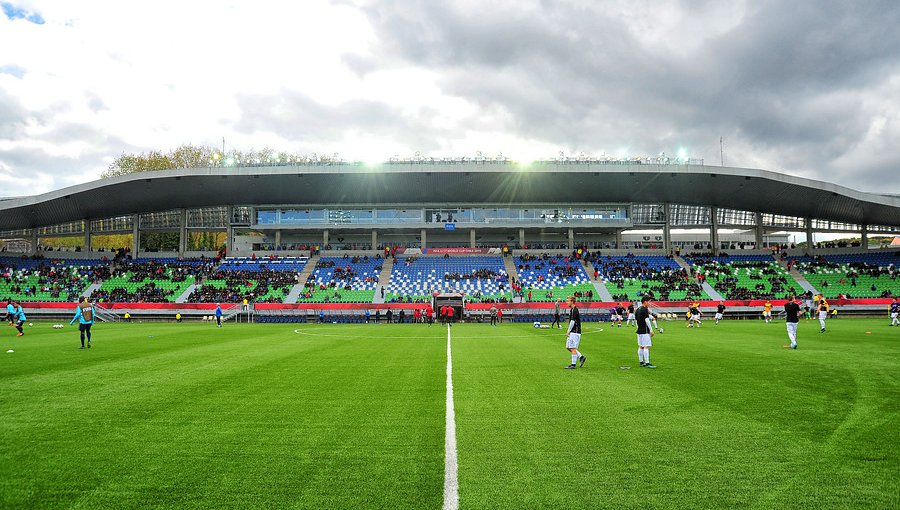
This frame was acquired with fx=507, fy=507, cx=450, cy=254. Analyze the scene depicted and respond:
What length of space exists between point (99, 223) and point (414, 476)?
72642 millimetres

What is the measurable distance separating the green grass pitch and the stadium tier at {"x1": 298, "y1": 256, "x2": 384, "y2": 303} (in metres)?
37.8

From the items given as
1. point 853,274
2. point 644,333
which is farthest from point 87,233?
point 853,274

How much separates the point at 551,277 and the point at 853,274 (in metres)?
31.7

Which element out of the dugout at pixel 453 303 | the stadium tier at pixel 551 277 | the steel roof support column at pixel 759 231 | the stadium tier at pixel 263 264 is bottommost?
the dugout at pixel 453 303

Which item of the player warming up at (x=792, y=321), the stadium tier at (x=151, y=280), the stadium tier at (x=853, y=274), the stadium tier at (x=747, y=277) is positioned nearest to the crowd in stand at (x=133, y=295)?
the stadium tier at (x=151, y=280)

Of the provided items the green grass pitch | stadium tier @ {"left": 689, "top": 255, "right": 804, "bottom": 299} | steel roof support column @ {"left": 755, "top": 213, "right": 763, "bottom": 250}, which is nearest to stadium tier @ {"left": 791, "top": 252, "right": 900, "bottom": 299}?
stadium tier @ {"left": 689, "top": 255, "right": 804, "bottom": 299}

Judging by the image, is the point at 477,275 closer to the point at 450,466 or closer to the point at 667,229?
the point at 667,229

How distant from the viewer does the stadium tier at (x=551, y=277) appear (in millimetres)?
51250

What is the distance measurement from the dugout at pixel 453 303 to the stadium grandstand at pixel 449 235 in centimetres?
213

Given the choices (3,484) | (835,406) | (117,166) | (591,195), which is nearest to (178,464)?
(3,484)

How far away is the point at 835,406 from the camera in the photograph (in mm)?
7891

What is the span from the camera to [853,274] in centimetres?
5372

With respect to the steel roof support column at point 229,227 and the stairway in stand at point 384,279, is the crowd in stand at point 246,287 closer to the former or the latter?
the steel roof support column at point 229,227

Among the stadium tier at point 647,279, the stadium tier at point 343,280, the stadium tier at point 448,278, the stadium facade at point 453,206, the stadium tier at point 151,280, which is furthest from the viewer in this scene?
the stadium facade at point 453,206
